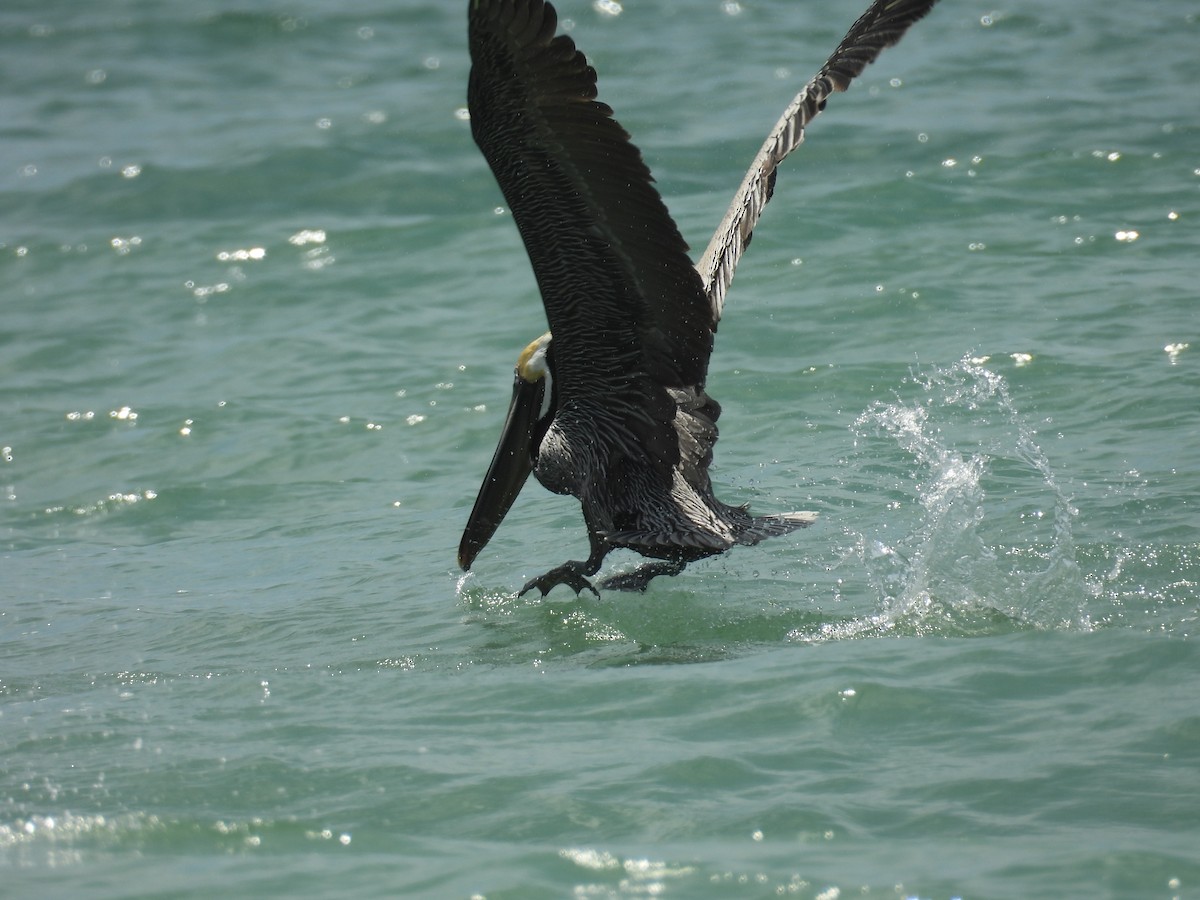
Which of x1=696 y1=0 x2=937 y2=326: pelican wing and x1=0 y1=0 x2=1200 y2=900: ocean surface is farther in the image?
x1=696 y1=0 x2=937 y2=326: pelican wing

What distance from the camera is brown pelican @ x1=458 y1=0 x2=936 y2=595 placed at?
4.73 meters

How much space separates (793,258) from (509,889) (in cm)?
696

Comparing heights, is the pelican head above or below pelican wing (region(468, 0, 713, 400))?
below

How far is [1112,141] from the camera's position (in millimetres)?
10875

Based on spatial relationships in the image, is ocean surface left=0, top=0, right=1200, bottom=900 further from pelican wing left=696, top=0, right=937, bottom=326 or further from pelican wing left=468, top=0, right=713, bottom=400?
pelican wing left=696, top=0, right=937, bottom=326

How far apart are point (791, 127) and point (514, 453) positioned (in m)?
1.64

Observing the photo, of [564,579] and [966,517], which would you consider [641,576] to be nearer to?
[564,579]

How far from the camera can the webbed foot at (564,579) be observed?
5.30m

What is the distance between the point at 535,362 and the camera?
5.71m

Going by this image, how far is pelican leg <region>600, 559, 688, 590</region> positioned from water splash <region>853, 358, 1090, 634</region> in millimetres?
707

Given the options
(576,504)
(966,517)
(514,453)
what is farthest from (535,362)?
(966,517)

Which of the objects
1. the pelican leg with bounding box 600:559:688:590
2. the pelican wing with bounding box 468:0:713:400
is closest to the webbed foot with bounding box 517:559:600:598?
the pelican leg with bounding box 600:559:688:590

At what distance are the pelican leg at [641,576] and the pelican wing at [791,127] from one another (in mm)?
947

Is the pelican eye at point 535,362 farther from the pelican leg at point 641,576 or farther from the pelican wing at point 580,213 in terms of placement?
the pelican leg at point 641,576
